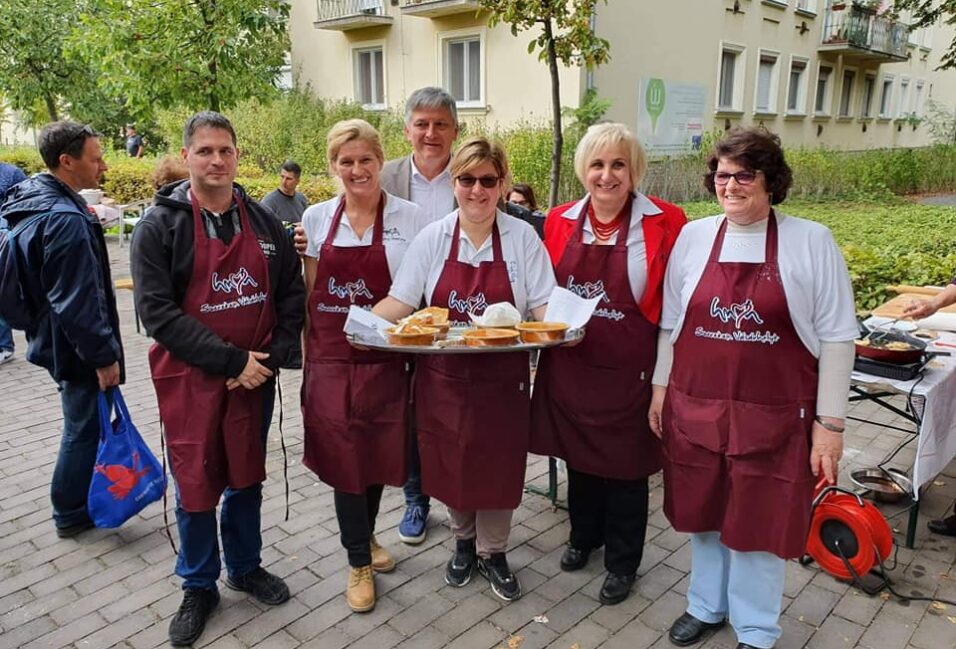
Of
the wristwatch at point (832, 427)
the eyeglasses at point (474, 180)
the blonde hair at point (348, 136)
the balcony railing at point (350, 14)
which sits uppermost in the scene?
the balcony railing at point (350, 14)

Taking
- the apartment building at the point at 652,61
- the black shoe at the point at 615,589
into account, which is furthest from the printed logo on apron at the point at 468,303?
the apartment building at the point at 652,61

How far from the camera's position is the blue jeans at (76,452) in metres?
3.50

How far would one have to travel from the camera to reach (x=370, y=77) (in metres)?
19.3

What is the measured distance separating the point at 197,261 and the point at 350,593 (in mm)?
1540

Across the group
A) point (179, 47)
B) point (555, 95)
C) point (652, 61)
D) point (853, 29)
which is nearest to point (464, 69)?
point (652, 61)

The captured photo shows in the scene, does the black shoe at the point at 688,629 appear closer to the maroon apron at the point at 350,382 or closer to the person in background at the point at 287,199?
the maroon apron at the point at 350,382

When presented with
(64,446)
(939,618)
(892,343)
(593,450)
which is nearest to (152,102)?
(64,446)

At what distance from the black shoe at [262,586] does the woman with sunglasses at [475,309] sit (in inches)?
33.7

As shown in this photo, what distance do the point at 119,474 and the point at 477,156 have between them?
7.60 feet

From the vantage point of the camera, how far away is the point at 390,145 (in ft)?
52.0

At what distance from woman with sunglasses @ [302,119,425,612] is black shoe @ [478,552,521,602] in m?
0.54

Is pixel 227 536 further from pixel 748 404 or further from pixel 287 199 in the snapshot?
pixel 287 199

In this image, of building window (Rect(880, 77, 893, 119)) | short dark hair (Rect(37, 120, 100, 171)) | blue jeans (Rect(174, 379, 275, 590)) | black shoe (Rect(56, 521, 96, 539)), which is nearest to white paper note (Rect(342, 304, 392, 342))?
blue jeans (Rect(174, 379, 275, 590))

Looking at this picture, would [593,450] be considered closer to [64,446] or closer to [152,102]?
[64,446]
